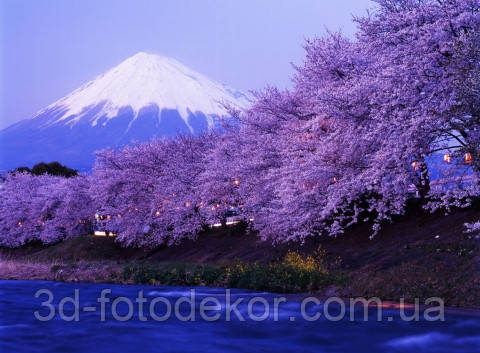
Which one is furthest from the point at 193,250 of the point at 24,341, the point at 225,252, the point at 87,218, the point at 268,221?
the point at 24,341

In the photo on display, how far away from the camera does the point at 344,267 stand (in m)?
26.4

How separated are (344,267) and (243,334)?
38.1 feet

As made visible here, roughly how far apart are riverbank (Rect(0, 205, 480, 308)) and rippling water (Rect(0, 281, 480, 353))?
2.33 m

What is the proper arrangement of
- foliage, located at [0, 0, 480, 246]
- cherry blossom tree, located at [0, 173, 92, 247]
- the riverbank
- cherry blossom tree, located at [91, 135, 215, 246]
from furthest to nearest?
cherry blossom tree, located at [0, 173, 92, 247] < cherry blossom tree, located at [91, 135, 215, 246] < foliage, located at [0, 0, 480, 246] < the riverbank

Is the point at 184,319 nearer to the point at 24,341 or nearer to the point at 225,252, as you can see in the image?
the point at 24,341

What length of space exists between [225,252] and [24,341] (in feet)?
82.1

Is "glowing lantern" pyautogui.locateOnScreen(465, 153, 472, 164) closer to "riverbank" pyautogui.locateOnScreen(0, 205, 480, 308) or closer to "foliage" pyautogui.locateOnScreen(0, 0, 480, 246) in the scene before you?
"foliage" pyautogui.locateOnScreen(0, 0, 480, 246)

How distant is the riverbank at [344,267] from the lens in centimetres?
1950

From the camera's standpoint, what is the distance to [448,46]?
80.3 feet

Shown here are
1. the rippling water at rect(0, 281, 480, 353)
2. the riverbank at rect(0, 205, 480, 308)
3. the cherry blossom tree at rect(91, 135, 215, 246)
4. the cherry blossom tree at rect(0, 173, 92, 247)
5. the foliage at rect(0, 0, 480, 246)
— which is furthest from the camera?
the cherry blossom tree at rect(0, 173, 92, 247)

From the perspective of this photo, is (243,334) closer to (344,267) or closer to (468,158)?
(468,158)

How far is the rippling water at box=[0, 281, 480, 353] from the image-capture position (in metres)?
14.0

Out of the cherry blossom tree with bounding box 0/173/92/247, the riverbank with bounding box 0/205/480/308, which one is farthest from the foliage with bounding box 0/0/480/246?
the cherry blossom tree with bounding box 0/173/92/247

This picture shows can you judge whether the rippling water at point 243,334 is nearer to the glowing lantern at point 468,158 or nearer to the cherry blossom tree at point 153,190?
the glowing lantern at point 468,158
